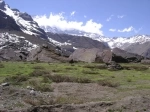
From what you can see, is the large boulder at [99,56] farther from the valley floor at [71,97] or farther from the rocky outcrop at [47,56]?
the valley floor at [71,97]

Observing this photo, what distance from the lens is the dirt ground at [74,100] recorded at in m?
21.1

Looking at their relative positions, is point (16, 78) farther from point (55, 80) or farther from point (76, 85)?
point (76, 85)

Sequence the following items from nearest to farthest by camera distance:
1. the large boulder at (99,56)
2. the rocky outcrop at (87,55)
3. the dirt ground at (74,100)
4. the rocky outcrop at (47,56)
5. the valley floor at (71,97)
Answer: the dirt ground at (74,100) < the valley floor at (71,97) < the rocky outcrop at (47,56) < the large boulder at (99,56) < the rocky outcrop at (87,55)

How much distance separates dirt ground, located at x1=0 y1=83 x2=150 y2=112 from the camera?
21070mm

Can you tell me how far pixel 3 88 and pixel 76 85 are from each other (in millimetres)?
9993

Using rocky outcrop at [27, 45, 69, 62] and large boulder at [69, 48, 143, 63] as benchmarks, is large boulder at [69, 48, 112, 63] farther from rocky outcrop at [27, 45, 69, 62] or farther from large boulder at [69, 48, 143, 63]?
rocky outcrop at [27, 45, 69, 62]

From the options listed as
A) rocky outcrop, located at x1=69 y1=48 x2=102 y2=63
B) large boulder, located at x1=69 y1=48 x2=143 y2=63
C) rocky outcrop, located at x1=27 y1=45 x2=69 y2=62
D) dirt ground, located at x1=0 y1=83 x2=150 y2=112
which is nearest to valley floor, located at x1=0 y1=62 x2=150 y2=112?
dirt ground, located at x1=0 y1=83 x2=150 y2=112

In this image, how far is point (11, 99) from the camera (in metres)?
25.2

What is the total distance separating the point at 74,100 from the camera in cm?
2583

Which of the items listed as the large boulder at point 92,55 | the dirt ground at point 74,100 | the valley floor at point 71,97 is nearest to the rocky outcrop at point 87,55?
the large boulder at point 92,55

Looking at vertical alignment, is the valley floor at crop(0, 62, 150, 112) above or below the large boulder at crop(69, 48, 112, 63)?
below

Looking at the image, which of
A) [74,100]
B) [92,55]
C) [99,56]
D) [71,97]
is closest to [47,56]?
[92,55]

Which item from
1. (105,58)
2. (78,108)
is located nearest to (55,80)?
(78,108)

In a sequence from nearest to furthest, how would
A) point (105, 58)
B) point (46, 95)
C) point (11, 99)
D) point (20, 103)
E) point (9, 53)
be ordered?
point (20, 103), point (11, 99), point (46, 95), point (105, 58), point (9, 53)
